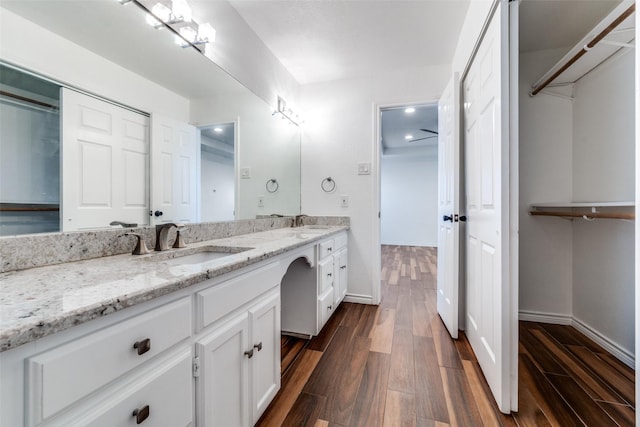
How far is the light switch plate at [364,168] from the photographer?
8.79 ft

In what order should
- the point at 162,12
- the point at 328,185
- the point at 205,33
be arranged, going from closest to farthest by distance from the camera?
1. the point at 162,12
2. the point at 205,33
3. the point at 328,185

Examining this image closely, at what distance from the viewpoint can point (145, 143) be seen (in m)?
1.21

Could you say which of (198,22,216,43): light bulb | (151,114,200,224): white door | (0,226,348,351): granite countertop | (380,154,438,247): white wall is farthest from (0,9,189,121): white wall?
(380,154,438,247): white wall

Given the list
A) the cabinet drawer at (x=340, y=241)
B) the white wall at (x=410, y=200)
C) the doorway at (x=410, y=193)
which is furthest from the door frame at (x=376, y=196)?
the white wall at (x=410, y=200)

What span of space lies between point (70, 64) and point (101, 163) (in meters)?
0.35

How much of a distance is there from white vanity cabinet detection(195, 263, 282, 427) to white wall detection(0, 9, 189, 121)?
89cm

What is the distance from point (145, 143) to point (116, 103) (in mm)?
183

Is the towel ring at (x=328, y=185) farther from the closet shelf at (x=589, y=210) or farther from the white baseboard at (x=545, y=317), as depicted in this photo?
the white baseboard at (x=545, y=317)

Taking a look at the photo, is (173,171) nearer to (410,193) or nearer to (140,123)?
(140,123)

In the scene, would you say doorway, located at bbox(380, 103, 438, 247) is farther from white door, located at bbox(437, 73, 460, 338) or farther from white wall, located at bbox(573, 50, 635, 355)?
white wall, located at bbox(573, 50, 635, 355)

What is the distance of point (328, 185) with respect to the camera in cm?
282

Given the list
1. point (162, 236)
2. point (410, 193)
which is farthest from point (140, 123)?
point (410, 193)

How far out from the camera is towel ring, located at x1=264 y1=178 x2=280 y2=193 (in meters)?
2.41

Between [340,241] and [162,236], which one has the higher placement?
[162,236]
